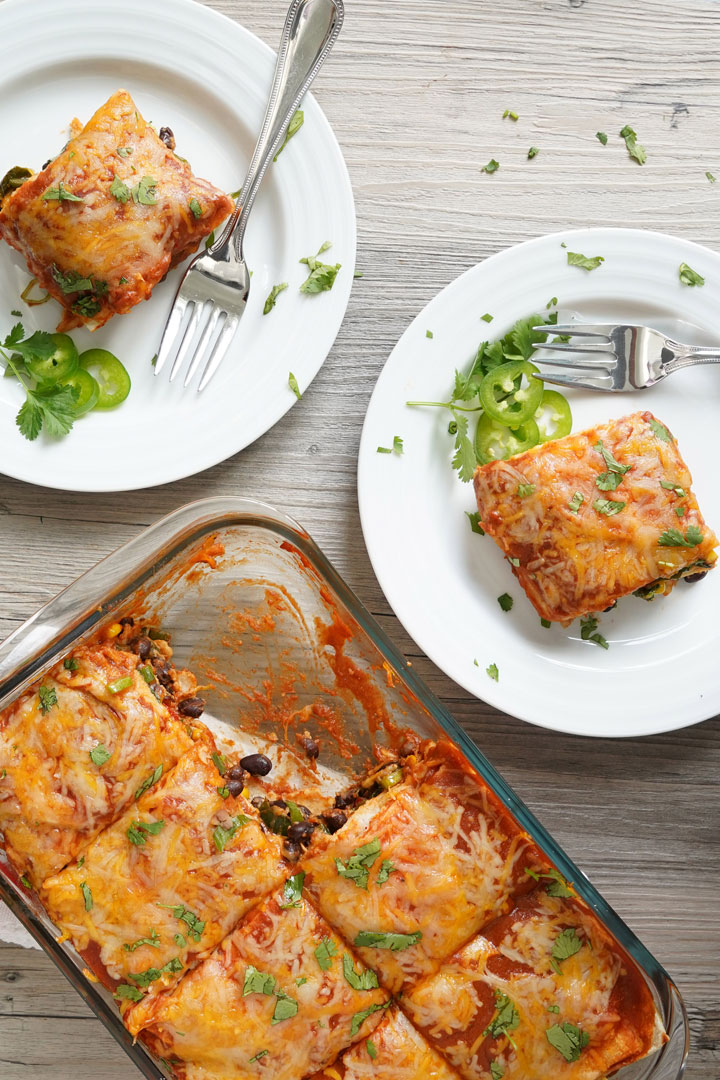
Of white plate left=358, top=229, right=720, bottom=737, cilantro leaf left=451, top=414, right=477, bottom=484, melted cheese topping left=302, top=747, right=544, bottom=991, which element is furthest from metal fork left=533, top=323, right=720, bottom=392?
melted cheese topping left=302, top=747, right=544, bottom=991

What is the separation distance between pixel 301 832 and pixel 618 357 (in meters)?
1.81

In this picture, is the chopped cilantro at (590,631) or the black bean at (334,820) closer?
the black bean at (334,820)

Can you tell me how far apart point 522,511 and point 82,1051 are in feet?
7.53

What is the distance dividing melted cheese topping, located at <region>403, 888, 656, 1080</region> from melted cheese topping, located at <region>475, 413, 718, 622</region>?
3.20ft

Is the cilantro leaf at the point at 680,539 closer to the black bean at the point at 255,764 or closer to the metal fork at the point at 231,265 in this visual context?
the black bean at the point at 255,764

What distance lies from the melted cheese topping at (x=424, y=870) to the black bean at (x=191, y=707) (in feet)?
1.85

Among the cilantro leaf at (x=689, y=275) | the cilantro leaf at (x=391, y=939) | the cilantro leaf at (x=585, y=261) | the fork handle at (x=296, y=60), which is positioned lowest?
the cilantro leaf at (x=391, y=939)

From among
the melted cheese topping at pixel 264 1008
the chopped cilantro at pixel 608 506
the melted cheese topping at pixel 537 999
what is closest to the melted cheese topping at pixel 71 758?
the melted cheese topping at pixel 264 1008

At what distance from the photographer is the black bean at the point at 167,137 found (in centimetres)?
292

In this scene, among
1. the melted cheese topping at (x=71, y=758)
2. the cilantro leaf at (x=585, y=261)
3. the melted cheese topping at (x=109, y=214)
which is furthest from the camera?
the cilantro leaf at (x=585, y=261)

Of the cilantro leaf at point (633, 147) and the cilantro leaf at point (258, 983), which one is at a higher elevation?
the cilantro leaf at point (633, 147)

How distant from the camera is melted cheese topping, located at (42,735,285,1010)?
2.65m

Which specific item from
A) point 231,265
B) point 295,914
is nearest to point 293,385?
point 231,265

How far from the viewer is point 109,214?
9.04 ft
